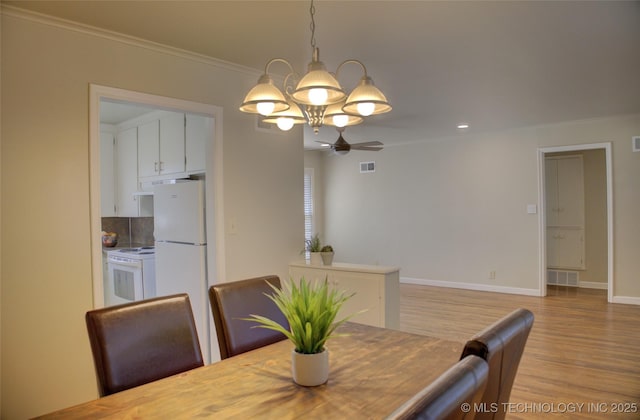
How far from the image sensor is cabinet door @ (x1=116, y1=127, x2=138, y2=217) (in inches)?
183

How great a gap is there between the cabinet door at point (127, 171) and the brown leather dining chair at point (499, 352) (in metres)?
4.39

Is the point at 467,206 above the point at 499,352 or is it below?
above

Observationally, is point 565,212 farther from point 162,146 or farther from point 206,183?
point 162,146

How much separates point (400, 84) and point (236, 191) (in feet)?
5.93

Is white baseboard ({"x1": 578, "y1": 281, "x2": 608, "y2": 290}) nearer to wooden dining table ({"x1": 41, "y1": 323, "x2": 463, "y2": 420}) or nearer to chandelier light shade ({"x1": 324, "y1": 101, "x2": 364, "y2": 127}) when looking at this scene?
wooden dining table ({"x1": 41, "y1": 323, "x2": 463, "y2": 420})

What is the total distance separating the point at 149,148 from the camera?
4277 millimetres

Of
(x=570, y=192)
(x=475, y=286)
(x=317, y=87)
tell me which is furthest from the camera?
(x=570, y=192)

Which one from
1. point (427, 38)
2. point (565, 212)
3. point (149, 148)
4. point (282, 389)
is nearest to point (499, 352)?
point (282, 389)

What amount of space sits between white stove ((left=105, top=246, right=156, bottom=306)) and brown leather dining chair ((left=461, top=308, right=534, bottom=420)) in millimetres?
3343

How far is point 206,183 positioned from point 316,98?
178cm

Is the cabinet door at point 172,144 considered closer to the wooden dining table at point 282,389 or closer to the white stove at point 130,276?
the white stove at point 130,276

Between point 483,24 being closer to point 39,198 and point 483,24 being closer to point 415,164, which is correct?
point 39,198

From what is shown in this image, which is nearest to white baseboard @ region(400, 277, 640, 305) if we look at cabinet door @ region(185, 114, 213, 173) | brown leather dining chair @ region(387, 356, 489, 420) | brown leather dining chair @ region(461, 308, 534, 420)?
cabinet door @ region(185, 114, 213, 173)

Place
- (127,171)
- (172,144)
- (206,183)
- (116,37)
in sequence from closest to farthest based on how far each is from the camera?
(116,37)
(206,183)
(172,144)
(127,171)
